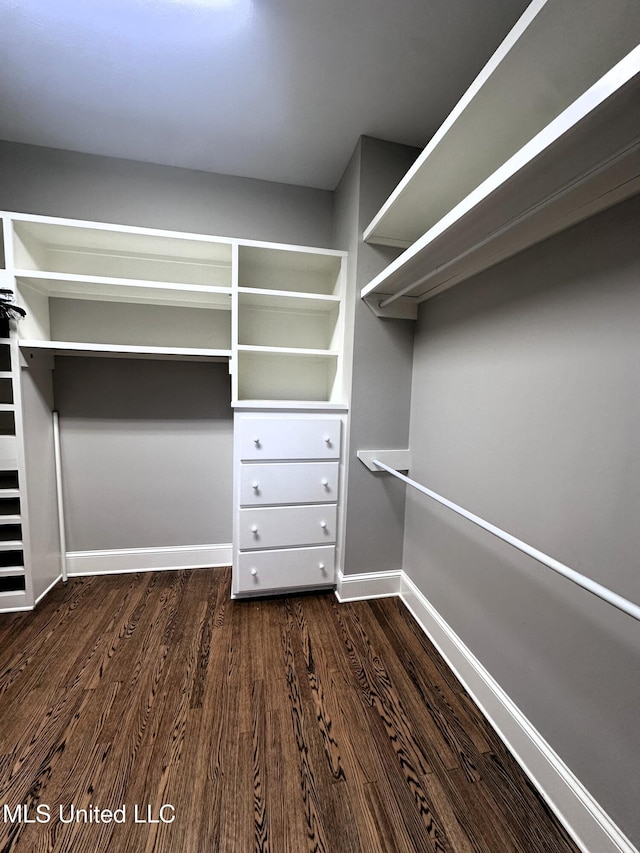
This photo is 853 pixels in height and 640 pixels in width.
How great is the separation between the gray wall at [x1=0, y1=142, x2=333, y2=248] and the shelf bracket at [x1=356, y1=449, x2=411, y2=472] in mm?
1404

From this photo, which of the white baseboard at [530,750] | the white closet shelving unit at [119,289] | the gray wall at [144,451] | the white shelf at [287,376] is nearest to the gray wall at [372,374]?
the white shelf at [287,376]

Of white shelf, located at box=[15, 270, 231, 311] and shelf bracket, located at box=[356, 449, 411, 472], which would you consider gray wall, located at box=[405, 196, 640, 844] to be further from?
white shelf, located at box=[15, 270, 231, 311]

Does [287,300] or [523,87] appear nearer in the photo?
[523,87]

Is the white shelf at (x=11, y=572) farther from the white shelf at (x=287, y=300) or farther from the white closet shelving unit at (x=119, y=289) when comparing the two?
the white shelf at (x=287, y=300)

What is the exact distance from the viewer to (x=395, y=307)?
1.86 metres

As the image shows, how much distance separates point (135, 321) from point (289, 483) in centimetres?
136

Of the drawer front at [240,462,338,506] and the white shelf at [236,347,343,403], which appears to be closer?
the drawer front at [240,462,338,506]

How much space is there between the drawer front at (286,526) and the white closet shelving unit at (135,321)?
0.17 meters

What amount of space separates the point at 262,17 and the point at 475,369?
4.91ft

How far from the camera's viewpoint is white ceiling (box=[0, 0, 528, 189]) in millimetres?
1180

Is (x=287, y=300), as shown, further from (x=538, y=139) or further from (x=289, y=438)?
(x=538, y=139)

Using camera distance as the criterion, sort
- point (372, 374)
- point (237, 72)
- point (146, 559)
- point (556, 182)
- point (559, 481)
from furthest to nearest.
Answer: point (146, 559) → point (372, 374) → point (237, 72) → point (559, 481) → point (556, 182)

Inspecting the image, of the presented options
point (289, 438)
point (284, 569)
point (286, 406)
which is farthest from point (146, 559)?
point (286, 406)

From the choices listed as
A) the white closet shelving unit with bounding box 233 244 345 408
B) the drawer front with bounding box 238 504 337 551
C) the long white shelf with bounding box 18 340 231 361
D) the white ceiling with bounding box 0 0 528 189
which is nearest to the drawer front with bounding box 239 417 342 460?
the white closet shelving unit with bounding box 233 244 345 408
